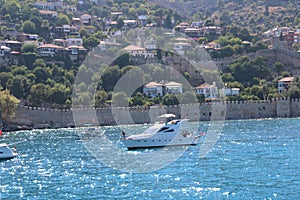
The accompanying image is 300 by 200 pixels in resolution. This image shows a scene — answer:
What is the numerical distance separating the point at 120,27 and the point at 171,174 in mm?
88906

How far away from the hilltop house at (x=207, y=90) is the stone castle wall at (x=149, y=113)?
17.7 feet

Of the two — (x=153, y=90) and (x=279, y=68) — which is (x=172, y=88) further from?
(x=279, y=68)

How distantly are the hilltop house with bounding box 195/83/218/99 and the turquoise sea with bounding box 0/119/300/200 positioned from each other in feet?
96.8

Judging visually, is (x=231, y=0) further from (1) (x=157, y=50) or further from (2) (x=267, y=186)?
(2) (x=267, y=186)

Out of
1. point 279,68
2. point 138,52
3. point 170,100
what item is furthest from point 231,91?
point 138,52

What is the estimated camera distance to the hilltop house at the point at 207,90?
279 ft

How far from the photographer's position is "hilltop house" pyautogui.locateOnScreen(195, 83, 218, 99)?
85.1 meters

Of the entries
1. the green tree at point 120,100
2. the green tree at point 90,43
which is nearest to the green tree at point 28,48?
the green tree at point 90,43

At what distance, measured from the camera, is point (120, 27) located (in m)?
126

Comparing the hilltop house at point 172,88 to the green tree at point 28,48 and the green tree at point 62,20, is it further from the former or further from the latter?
the green tree at point 62,20

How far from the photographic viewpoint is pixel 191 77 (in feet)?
305

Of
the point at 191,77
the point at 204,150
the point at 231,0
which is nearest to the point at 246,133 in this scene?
the point at 204,150

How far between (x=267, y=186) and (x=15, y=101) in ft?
132

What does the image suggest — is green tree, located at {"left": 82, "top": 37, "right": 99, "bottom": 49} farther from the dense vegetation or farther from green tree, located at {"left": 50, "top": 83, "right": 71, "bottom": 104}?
green tree, located at {"left": 50, "top": 83, "right": 71, "bottom": 104}
